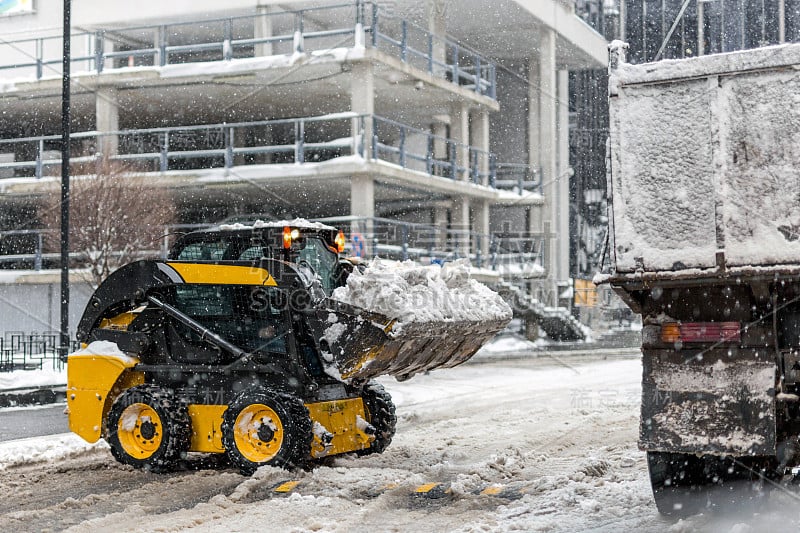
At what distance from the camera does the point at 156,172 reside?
101 ft

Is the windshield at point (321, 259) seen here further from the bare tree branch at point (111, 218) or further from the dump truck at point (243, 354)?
the bare tree branch at point (111, 218)

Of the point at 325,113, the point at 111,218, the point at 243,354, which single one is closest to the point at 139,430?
the point at 243,354

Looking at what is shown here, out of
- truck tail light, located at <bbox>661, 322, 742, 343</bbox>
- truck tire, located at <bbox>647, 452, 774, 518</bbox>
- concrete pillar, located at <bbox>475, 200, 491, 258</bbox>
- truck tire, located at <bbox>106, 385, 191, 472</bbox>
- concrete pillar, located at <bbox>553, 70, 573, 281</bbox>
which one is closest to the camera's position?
truck tail light, located at <bbox>661, 322, 742, 343</bbox>

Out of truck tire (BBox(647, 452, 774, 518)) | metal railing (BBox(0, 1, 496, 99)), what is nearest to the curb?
truck tire (BBox(647, 452, 774, 518))

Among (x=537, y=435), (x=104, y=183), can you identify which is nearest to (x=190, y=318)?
(x=537, y=435)

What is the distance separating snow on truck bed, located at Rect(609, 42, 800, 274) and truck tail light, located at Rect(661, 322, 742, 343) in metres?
0.35

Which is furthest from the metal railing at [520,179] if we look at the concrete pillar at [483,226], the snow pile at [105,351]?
the snow pile at [105,351]

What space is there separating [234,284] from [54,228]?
20246 mm

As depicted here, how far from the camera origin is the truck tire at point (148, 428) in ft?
30.5

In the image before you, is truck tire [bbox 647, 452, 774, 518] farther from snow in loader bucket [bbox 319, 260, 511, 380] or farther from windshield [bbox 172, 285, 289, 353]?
windshield [bbox 172, 285, 289, 353]

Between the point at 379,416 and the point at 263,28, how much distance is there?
2337 centimetres

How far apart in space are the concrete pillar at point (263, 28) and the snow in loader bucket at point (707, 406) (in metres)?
26.6

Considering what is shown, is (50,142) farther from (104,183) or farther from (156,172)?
(104,183)

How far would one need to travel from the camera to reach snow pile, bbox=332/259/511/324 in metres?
8.85
